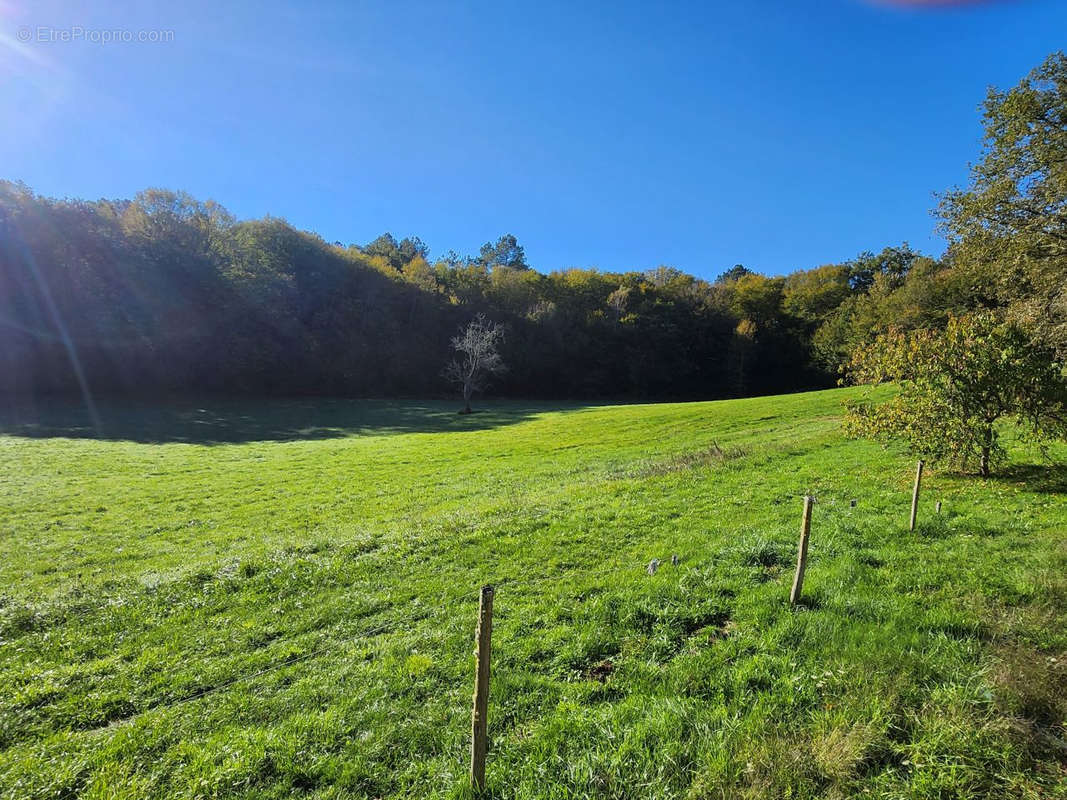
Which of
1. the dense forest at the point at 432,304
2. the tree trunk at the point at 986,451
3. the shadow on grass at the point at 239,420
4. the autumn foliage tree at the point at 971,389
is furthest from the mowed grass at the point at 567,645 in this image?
the shadow on grass at the point at 239,420

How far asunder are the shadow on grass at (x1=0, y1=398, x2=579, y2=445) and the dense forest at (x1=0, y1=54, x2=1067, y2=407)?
21.6 ft

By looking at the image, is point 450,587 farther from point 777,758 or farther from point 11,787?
point 777,758

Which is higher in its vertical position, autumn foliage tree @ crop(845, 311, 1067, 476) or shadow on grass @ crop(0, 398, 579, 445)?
autumn foliage tree @ crop(845, 311, 1067, 476)

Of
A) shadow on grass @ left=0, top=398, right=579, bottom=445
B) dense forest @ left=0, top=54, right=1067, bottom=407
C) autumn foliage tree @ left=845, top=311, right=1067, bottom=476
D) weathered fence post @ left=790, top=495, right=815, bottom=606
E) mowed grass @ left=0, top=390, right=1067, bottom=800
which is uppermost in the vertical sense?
dense forest @ left=0, top=54, right=1067, bottom=407

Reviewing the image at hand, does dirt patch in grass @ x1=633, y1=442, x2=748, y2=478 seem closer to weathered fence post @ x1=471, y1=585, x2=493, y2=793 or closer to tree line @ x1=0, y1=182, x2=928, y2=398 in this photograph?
weathered fence post @ x1=471, y1=585, x2=493, y2=793

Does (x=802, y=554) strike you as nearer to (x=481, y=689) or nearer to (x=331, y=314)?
(x=481, y=689)

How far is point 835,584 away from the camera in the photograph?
590 centimetres

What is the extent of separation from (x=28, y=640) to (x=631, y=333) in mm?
73542

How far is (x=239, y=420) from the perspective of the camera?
37188 mm

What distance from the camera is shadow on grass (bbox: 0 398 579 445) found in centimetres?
2933

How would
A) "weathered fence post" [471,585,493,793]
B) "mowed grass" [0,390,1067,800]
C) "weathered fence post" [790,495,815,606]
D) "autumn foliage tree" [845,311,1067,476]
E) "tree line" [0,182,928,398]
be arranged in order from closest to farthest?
1. "weathered fence post" [471,585,493,793]
2. "mowed grass" [0,390,1067,800]
3. "weathered fence post" [790,495,815,606]
4. "autumn foliage tree" [845,311,1067,476]
5. "tree line" [0,182,928,398]

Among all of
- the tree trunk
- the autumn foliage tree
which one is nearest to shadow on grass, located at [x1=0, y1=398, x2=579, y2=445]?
the autumn foliage tree

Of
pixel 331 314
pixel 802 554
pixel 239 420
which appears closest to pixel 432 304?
pixel 331 314

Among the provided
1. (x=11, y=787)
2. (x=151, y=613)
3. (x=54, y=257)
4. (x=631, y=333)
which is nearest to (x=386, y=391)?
(x=54, y=257)
